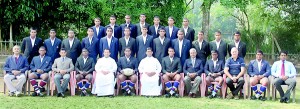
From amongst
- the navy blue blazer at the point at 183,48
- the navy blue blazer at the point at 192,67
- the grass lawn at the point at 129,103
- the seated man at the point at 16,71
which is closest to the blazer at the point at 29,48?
the seated man at the point at 16,71

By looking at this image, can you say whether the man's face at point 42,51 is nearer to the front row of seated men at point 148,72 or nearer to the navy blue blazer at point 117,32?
the front row of seated men at point 148,72

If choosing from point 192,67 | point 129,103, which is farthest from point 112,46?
point 129,103

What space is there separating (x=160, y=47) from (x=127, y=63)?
0.85 m

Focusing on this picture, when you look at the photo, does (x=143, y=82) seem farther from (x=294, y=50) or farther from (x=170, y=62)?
(x=294, y=50)

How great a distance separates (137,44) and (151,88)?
1.20 m

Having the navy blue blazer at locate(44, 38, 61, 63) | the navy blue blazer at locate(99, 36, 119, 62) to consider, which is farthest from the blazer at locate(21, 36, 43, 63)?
the navy blue blazer at locate(99, 36, 119, 62)

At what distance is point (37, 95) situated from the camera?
897 cm

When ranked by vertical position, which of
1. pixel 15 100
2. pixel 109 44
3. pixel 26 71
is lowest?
pixel 15 100

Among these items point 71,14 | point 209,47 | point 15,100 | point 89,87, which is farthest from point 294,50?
point 15,100

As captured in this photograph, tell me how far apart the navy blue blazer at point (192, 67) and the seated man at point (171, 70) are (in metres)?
0.13

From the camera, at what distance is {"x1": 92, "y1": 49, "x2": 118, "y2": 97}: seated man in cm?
903

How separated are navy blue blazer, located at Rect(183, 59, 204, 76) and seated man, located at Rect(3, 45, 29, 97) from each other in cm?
340

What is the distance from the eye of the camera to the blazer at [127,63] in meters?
9.45

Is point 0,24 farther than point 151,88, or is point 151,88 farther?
point 0,24
